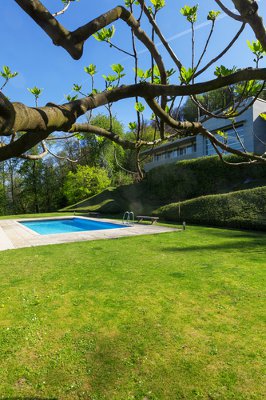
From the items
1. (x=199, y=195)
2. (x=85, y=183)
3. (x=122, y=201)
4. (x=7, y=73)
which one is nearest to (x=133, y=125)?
Result: (x=7, y=73)

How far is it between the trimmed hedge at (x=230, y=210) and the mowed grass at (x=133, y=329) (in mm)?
7342

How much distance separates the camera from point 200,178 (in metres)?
25.6

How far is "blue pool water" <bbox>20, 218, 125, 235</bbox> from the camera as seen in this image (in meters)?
20.8

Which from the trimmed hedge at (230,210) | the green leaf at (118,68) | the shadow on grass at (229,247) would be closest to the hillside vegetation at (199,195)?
the trimmed hedge at (230,210)

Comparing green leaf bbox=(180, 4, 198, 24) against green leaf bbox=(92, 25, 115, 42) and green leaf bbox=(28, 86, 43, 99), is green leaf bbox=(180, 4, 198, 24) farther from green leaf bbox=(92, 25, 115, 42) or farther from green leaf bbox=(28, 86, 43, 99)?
green leaf bbox=(28, 86, 43, 99)

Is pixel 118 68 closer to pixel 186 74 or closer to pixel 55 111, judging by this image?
pixel 186 74

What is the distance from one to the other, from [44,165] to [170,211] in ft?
83.9

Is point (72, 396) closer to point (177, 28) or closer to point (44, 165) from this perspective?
point (177, 28)

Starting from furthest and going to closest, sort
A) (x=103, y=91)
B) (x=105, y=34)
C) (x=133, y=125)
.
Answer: (x=133, y=125)
(x=105, y=34)
(x=103, y=91)

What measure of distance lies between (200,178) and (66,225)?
12.5 m

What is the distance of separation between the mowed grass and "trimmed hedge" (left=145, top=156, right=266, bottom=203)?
580 inches

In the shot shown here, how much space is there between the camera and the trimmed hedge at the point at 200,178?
A: 22.6 metres

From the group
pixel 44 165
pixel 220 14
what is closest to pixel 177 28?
pixel 220 14

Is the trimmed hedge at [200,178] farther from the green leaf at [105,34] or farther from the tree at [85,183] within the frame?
the green leaf at [105,34]
